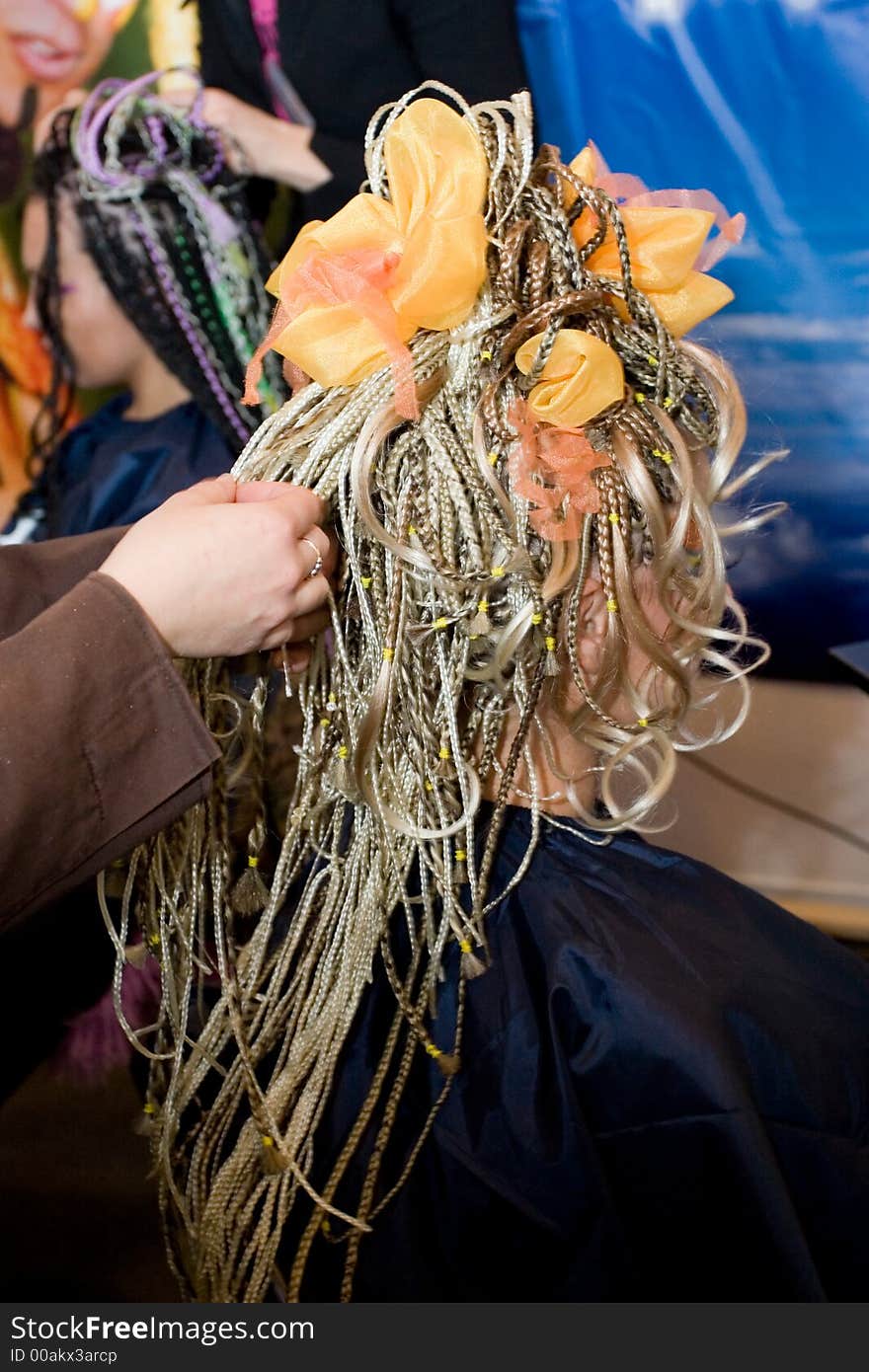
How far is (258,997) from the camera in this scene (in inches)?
33.2

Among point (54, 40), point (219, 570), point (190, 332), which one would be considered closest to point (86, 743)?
point (219, 570)

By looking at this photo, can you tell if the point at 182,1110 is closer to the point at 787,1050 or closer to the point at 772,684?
the point at 787,1050

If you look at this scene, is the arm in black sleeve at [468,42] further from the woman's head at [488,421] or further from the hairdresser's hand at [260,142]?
the woman's head at [488,421]

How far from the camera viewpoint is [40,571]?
88cm

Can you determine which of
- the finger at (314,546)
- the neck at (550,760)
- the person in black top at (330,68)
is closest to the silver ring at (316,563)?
the finger at (314,546)

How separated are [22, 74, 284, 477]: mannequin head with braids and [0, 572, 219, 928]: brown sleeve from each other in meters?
0.99

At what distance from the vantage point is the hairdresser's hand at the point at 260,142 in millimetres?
1432

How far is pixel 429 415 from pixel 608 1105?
0.52 metres

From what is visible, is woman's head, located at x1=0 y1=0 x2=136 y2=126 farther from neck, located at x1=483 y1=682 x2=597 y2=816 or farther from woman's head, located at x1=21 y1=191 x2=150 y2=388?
neck, located at x1=483 y1=682 x2=597 y2=816

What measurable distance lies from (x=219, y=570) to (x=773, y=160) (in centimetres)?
114

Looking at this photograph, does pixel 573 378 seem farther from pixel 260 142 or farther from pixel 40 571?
pixel 260 142

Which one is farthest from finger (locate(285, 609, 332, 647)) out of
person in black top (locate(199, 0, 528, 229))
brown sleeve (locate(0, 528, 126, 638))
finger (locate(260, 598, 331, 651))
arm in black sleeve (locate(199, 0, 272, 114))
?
arm in black sleeve (locate(199, 0, 272, 114))

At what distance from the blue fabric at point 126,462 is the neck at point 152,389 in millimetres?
11

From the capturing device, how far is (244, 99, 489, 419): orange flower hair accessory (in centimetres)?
67
